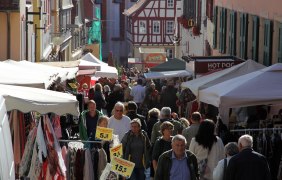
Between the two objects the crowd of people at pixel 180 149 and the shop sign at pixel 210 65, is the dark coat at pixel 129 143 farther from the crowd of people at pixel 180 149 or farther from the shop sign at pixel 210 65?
the shop sign at pixel 210 65

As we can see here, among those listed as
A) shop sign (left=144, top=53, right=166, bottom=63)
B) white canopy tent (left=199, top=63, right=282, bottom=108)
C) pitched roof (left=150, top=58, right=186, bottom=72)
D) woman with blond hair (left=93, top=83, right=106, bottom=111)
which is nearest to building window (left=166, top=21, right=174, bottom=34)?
shop sign (left=144, top=53, right=166, bottom=63)

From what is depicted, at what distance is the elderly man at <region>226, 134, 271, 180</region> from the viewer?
1177 cm

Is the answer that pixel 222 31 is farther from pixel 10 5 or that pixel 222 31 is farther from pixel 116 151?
pixel 116 151

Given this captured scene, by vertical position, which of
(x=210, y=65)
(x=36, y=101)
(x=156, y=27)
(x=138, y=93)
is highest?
(x=36, y=101)

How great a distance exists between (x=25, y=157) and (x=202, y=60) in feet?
37.0

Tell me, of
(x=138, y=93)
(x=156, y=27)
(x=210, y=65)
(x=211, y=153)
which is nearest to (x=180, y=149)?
(x=211, y=153)

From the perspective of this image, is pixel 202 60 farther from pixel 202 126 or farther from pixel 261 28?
pixel 202 126

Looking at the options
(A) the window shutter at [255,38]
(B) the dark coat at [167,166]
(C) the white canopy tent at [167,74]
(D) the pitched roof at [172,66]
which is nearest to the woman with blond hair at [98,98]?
(A) the window shutter at [255,38]

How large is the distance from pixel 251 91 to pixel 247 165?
3.59m

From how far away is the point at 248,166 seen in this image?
11.8m

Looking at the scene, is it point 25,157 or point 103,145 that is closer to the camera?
point 25,157

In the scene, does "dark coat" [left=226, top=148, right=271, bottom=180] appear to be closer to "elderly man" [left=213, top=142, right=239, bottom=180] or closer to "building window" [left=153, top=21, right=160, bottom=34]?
"elderly man" [left=213, top=142, right=239, bottom=180]

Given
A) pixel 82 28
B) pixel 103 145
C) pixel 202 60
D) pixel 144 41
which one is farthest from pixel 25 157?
pixel 144 41

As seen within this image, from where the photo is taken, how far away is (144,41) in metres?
85.9
